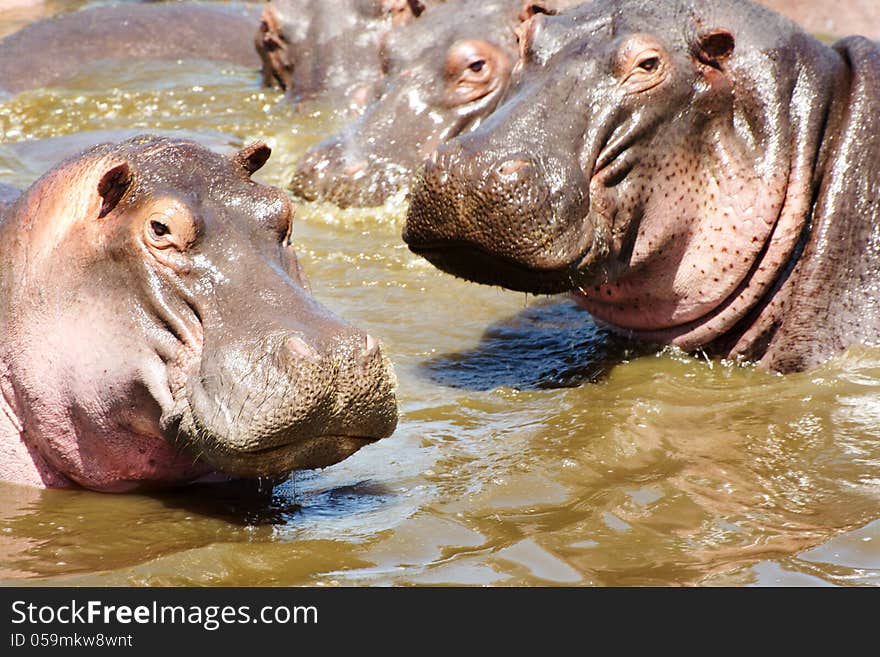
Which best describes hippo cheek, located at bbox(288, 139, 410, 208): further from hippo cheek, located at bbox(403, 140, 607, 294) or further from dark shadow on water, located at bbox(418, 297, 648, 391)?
hippo cheek, located at bbox(403, 140, 607, 294)

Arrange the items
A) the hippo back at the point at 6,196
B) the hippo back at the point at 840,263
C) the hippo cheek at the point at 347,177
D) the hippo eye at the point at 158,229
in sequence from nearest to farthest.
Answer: the hippo eye at the point at 158,229
the hippo back at the point at 6,196
the hippo back at the point at 840,263
the hippo cheek at the point at 347,177

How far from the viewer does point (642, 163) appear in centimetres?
570

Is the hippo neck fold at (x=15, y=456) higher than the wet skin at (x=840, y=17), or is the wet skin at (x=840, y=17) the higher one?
the wet skin at (x=840, y=17)

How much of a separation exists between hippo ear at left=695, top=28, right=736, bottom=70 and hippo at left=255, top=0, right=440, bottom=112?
4630 millimetres

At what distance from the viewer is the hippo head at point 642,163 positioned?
5422 mm

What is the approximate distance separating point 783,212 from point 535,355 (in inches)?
49.7

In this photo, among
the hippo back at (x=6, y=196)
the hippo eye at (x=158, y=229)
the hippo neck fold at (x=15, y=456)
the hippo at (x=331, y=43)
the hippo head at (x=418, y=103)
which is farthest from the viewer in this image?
the hippo at (x=331, y=43)

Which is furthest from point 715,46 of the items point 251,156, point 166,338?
point 166,338

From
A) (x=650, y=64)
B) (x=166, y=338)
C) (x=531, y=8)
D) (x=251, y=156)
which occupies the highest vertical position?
(x=531, y=8)

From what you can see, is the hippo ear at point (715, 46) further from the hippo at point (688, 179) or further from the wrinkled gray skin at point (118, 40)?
the wrinkled gray skin at point (118, 40)

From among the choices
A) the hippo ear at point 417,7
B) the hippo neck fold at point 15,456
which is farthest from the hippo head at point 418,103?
the hippo neck fold at point 15,456

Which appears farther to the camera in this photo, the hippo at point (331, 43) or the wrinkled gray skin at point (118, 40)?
the wrinkled gray skin at point (118, 40)

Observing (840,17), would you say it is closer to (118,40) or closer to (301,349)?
(118,40)

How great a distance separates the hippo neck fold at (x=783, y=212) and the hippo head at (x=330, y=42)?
4.60 metres
